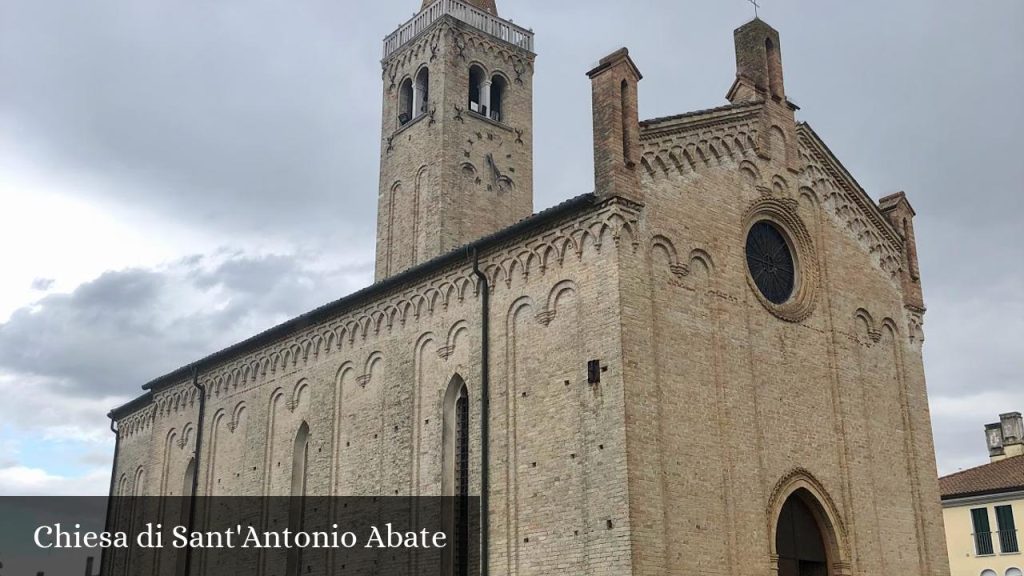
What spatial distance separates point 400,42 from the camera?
32688 mm

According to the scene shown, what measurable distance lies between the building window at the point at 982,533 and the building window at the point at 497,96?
21.2 meters

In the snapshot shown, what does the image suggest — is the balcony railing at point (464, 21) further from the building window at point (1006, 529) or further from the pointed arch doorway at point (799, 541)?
the building window at point (1006, 529)

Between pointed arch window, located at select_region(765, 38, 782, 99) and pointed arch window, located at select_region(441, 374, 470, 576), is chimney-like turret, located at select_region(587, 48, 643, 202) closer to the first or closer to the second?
pointed arch window, located at select_region(765, 38, 782, 99)

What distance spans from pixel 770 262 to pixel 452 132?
39.9 ft

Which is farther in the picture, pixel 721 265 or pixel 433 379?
pixel 433 379

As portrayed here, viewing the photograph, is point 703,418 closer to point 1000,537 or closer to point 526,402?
point 526,402

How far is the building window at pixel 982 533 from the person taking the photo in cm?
3431

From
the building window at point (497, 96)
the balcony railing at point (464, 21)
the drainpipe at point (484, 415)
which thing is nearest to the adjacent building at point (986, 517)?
the building window at point (497, 96)

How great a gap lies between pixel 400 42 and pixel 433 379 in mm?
15319

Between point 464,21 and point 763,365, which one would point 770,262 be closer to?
point 763,365

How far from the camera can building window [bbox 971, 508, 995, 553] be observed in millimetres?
34312

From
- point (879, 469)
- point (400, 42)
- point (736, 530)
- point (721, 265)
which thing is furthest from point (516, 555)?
point (400, 42)

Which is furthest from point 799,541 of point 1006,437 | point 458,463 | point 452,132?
point 1006,437

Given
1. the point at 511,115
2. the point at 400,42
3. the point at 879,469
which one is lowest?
the point at 879,469
